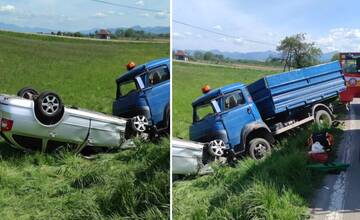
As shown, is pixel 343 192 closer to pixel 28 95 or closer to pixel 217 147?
pixel 217 147

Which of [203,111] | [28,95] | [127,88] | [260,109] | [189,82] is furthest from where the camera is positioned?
[260,109]

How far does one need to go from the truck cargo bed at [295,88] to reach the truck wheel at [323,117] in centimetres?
16

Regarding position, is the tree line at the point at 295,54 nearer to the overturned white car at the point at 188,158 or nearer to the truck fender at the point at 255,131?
the truck fender at the point at 255,131

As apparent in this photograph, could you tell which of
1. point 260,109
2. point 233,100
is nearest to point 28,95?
point 233,100

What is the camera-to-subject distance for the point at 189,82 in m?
3.65

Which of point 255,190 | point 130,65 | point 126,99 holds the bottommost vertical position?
point 255,190

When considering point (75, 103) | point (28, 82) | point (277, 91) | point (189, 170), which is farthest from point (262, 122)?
point (28, 82)

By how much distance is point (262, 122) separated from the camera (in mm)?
4461

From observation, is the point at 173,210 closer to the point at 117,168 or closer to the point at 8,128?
the point at 117,168

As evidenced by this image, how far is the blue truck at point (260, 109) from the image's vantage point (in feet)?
13.3

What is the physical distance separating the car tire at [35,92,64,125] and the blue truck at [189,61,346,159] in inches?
44.2

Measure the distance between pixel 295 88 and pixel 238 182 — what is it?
1717 mm

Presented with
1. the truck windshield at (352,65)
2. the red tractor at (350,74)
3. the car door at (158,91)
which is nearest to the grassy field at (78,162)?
the car door at (158,91)

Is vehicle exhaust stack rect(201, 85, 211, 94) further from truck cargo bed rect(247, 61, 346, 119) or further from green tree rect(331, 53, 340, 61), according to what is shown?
green tree rect(331, 53, 340, 61)
